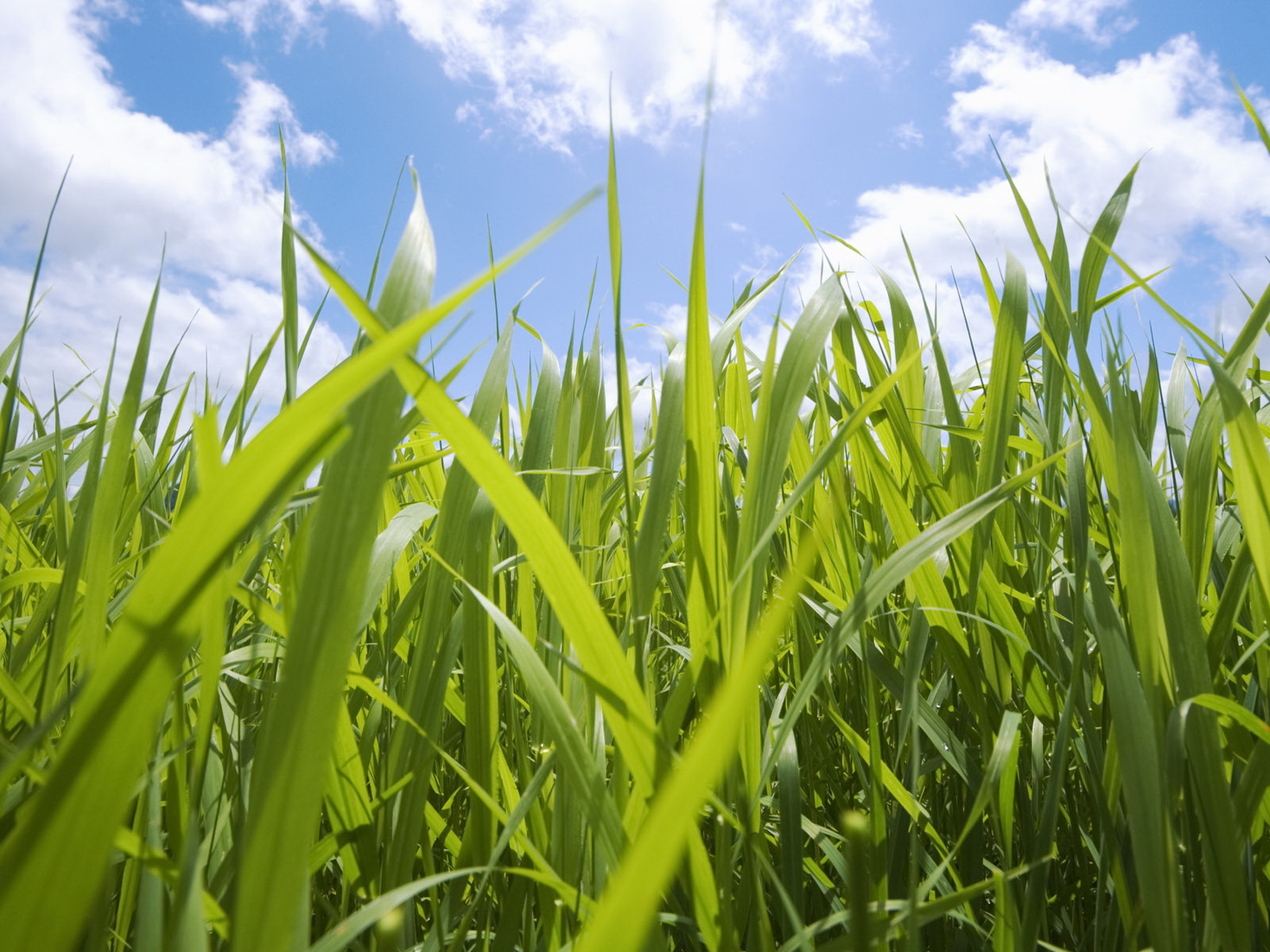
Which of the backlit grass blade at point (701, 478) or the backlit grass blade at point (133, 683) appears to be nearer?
the backlit grass blade at point (133, 683)

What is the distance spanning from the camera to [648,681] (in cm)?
56

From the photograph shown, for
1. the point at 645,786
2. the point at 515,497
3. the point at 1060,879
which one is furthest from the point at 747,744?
the point at 1060,879

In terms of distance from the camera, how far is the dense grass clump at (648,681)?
0.20 meters

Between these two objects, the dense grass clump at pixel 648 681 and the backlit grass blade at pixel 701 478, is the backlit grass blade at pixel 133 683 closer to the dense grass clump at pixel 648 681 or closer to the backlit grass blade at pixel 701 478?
the dense grass clump at pixel 648 681

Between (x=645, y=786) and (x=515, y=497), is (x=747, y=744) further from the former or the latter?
(x=515, y=497)

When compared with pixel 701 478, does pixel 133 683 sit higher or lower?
lower

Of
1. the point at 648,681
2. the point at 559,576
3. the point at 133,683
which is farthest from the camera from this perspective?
the point at 648,681

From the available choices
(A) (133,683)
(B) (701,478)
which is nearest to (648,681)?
(B) (701,478)

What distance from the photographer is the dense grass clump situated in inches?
8.1

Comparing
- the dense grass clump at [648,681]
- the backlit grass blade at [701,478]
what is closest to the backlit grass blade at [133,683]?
the dense grass clump at [648,681]

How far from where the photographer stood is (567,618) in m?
0.34

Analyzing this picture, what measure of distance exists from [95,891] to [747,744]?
316 millimetres

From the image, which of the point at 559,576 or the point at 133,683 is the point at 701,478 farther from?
the point at 133,683

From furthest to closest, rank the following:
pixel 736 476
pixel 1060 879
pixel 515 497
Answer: pixel 736 476
pixel 1060 879
pixel 515 497
